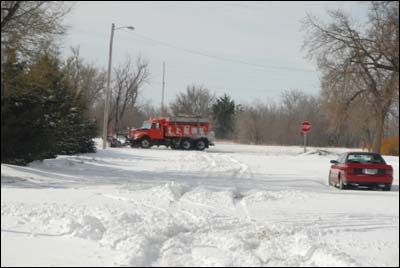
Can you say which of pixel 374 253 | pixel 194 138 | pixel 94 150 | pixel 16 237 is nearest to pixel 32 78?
pixel 16 237

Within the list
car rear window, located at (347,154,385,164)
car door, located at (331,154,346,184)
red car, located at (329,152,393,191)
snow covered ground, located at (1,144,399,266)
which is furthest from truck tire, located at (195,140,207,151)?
snow covered ground, located at (1,144,399,266)

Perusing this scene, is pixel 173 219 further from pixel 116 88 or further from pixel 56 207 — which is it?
pixel 116 88

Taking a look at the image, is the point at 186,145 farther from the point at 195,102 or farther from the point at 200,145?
the point at 195,102

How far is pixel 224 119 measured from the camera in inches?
3305

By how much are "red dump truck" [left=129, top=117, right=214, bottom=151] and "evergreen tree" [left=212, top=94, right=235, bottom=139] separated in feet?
98.0

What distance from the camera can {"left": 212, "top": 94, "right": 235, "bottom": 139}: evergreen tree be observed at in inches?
3284

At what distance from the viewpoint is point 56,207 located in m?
10.4

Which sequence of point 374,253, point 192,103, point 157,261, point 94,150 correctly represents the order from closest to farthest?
point 157,261 < point 374,253 < point 94,150 < point 192,103

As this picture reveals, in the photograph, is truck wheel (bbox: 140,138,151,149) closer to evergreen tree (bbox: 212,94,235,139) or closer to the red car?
evergreen tree (bbox: 212,94,235,139)

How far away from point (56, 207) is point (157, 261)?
11.6 ft

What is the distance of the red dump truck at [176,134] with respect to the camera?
52.3 meters

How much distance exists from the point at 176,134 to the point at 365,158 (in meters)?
33.7

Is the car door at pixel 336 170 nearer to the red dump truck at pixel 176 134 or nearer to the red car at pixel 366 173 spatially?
the red car at pixel 366 173

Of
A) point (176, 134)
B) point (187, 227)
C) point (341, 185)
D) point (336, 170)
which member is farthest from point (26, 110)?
point (176, 134)
